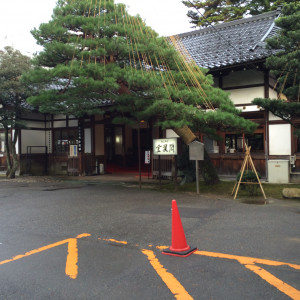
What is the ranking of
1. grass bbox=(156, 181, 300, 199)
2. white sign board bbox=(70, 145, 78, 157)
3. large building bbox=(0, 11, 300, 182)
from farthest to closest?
1. white sign board bbox=(70, 145, 78, 157)
2. large building bbox=(0, 11, 300, 182)
3. grass bbox=(156, 181, 300, 199)

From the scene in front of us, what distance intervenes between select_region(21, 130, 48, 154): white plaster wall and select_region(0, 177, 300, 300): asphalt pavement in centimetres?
1097

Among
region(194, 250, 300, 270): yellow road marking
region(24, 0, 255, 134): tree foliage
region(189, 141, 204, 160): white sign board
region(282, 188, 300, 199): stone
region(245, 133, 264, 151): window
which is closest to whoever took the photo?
region(194, 250, 300, 270): yellow road marking

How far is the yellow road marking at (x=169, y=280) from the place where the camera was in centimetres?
327

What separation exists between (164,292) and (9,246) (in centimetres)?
295

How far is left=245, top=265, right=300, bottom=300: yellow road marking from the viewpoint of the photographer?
10.6 feet

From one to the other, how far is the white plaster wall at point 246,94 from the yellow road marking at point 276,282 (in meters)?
9.41

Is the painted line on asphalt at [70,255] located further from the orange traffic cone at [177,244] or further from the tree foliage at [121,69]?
the tree foliage at [121,69]

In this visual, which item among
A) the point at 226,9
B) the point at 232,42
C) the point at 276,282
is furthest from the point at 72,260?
the point at 226,9

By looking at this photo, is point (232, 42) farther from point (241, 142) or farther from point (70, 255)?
point (70, 255)

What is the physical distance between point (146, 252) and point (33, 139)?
16.3 m

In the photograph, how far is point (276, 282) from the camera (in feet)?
11.5

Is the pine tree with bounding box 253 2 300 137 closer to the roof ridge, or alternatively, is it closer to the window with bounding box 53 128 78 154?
the roof ridge

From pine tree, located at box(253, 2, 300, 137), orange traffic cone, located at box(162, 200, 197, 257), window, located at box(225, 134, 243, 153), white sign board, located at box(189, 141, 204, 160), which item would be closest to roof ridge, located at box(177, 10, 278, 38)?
window, located at box(225, 134, 243, 153)

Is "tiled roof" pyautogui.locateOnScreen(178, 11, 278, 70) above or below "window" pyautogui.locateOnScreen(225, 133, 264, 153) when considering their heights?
above
